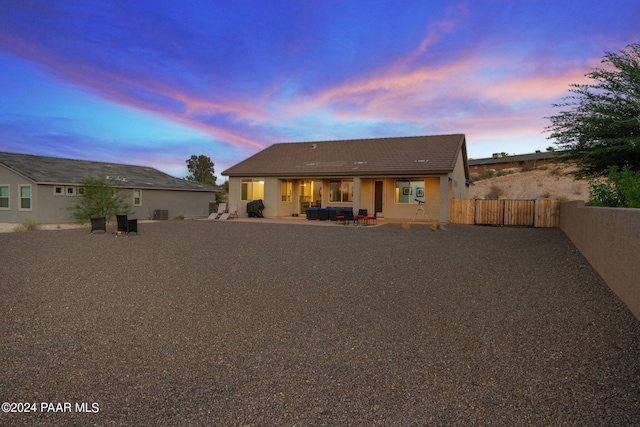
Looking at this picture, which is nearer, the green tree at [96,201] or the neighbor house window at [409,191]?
the green tree at [96,201]

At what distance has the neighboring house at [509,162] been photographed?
190ft

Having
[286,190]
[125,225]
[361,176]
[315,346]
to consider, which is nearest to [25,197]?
[125,225]

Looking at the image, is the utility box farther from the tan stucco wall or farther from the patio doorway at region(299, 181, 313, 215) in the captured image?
the tan stucco wall

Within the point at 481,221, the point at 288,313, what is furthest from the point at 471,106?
the point at 288,313

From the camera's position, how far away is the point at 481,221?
21.8 metres

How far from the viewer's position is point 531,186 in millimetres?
45281

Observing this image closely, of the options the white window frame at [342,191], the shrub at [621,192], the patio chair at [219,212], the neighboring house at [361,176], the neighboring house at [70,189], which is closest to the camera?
the shrub at [621,192]

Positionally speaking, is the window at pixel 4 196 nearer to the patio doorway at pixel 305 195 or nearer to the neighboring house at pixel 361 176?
the neighboring house at pixel 361 176

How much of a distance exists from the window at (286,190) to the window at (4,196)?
52.8 ft

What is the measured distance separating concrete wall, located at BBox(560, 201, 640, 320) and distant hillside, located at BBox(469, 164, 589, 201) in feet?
122

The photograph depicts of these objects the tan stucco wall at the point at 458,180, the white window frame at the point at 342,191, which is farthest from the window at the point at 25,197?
the tan stucco wall at the point at 458,180

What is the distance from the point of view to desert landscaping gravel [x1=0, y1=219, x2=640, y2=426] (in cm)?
292

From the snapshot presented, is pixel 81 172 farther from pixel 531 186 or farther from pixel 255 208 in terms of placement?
pixel 531 186

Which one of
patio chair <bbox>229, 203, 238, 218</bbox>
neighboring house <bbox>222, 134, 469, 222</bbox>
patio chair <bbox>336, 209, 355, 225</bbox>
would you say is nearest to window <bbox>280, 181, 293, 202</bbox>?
neighboring house <bbox>222, 134, 469, 222</bbox>
